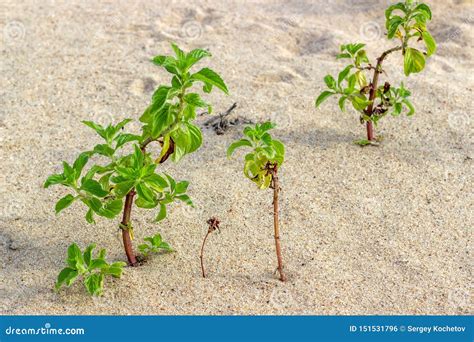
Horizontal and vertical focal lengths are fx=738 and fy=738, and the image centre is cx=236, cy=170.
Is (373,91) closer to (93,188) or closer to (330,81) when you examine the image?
(330,81)

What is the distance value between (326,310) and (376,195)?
2.93ft

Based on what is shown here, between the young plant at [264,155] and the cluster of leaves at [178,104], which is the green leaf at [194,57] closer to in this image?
the cluster of leaves at [178,104]

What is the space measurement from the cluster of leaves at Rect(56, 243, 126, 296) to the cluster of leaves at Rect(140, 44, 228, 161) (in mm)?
500

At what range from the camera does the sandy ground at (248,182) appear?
9.75 feet

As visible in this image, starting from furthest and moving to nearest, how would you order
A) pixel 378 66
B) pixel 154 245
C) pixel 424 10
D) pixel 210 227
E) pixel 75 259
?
pixel 378 66 → pixel 424 10 → pixel 154 245 → pixel 210 227 → pixel 75 259

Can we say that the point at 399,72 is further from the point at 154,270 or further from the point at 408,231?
the point at 154,270

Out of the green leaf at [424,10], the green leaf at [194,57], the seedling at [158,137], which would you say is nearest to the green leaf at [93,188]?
the seedling at [158,137]

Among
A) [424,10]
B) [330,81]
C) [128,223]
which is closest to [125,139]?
[128,223]

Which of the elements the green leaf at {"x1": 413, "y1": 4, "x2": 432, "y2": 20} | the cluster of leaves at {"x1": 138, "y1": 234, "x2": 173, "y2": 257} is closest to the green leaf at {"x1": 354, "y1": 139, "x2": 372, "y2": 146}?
the green leaf at {"x1": 413, "y1": 4, "x2": 432, "y2": 20}

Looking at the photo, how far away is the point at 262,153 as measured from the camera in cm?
283

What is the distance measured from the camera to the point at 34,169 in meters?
3.84

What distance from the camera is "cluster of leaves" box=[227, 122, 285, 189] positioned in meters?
2.83

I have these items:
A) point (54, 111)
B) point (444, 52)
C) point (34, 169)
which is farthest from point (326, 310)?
point (444, 52)

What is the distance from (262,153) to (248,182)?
88 cm
